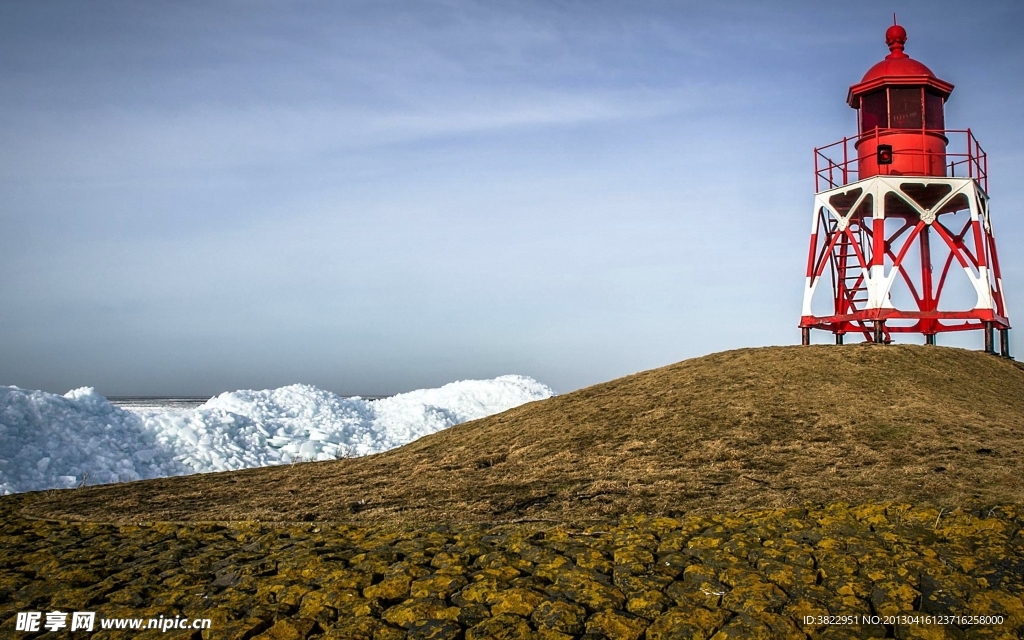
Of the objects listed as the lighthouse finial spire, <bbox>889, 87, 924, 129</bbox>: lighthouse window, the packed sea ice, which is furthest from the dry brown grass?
the lighthouse finial spire

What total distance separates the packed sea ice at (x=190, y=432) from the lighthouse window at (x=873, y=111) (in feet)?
57.2

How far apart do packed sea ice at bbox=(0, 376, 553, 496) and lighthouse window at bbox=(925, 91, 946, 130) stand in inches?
744

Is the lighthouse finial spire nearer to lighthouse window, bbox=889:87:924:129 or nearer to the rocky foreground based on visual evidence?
lighthouse window, bbox=889:87:924:129

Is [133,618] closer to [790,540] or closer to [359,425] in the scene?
[790,540]

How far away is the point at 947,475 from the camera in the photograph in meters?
11.1

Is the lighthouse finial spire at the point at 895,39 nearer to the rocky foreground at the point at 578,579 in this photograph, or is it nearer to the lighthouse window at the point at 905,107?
the lighthouse window at the point at 905,107

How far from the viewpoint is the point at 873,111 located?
83.3ft

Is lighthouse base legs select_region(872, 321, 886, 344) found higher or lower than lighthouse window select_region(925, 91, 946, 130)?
lower

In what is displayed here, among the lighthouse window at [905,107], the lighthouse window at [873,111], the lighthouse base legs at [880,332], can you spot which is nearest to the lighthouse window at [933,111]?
the lighthouse window at [905,107]

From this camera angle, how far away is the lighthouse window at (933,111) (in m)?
24.7

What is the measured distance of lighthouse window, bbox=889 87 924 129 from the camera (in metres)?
24.6

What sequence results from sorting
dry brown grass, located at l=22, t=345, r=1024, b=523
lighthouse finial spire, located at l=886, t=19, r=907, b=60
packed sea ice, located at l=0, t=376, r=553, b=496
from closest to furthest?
dry brown grass, located at l=22, t=345, r=1024, b=523, lighthouse finial spire, located at l=886, t=19, r=907, b=60, packed sea ice, located at l=0, t=376, r=553, b=496

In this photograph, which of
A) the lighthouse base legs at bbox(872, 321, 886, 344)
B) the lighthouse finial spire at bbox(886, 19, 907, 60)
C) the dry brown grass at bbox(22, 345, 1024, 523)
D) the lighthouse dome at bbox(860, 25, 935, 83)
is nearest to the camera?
the dry brown grass at bbox(22, 345, 1024, 523)

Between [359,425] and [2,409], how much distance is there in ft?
58.0
